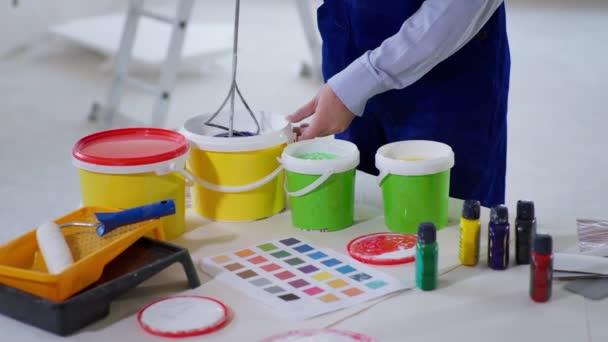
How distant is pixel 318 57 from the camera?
424 centimetres

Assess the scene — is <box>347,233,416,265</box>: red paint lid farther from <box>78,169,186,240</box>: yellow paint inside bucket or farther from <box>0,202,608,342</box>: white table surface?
<box>78,169,186,240</box>: yellow paint inside bucket

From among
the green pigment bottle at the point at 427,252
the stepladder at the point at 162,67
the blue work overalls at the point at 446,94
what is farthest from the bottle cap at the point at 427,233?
the stepladder at the point at 162,67

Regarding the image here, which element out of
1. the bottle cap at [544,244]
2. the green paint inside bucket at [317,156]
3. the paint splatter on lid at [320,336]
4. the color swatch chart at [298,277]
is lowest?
the paint splatter on lid at [320,336]

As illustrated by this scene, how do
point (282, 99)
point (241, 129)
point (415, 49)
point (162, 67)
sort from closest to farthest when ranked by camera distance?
point (415, 49) < point (241, 129) < point (162, 67) < point (282, 99)

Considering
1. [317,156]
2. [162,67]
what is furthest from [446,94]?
[162,67]

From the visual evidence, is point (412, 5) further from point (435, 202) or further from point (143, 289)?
point (143, 289)

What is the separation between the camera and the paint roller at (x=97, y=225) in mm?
1168

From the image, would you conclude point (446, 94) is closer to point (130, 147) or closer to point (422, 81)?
point (422, 81)

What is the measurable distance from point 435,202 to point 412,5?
1.26 feet

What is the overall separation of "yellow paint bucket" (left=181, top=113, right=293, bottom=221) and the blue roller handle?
186 mm

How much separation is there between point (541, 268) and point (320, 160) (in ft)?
1.33

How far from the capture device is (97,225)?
1260 millimetres

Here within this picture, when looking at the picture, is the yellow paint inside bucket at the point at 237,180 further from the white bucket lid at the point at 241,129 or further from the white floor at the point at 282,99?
the white floor at the point at 282,99

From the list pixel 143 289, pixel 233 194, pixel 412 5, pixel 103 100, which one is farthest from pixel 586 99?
pixel 143 289
